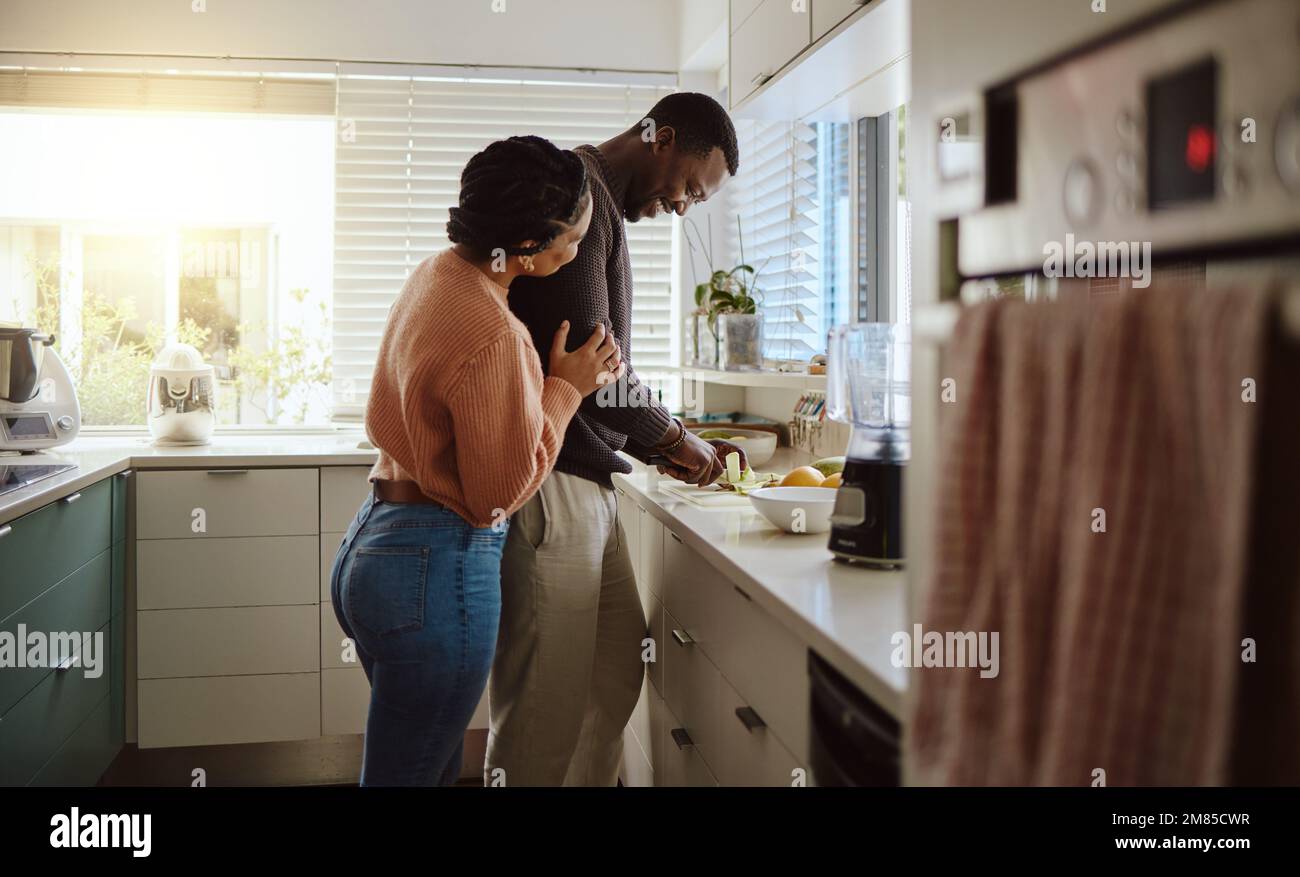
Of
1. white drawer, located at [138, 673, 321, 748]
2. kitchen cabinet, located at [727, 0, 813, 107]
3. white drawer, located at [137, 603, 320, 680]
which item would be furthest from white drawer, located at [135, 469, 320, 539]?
kitchen cabinet, located at [727, 0, 813, 107]

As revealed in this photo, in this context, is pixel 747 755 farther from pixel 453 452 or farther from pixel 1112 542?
pixel 1112 542

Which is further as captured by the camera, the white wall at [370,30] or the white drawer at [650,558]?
the white wall at [370,30]

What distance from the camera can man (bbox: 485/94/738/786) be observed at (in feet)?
5.24

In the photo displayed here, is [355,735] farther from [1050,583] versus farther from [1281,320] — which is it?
[1281,320]

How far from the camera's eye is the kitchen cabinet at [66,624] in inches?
76.7

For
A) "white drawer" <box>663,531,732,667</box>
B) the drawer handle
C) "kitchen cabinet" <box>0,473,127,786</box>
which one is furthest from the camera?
"kitchen cabinet" <box>0,473,127,786</box>

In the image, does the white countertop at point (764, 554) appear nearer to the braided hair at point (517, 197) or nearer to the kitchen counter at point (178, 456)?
the kitchen counter at point (178, 456)

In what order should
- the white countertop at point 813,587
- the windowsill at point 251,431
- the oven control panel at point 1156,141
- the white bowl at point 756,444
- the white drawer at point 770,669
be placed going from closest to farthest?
1. the oven control panel at point 1156,141
2. the white countertop at point 813,587
3. the white drawer at point 770,669
4. the white bowl at point 756,444
5. the windowsill at point 251,431

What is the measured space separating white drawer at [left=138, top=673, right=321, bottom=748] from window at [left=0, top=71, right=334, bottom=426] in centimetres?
97

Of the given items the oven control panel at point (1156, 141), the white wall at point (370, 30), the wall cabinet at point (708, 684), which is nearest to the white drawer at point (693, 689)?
the wall cabinet at point (708, 684)

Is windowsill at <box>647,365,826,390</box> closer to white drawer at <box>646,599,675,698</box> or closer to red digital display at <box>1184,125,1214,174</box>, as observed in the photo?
white drawer at <box>646,599,675,698</box>

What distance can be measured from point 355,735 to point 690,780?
1.52 m

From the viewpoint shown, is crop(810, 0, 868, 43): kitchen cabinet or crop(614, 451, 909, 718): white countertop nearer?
crop(614, 451, 909, 718): white countertop

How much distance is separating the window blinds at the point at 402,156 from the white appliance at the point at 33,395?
0.79 m
